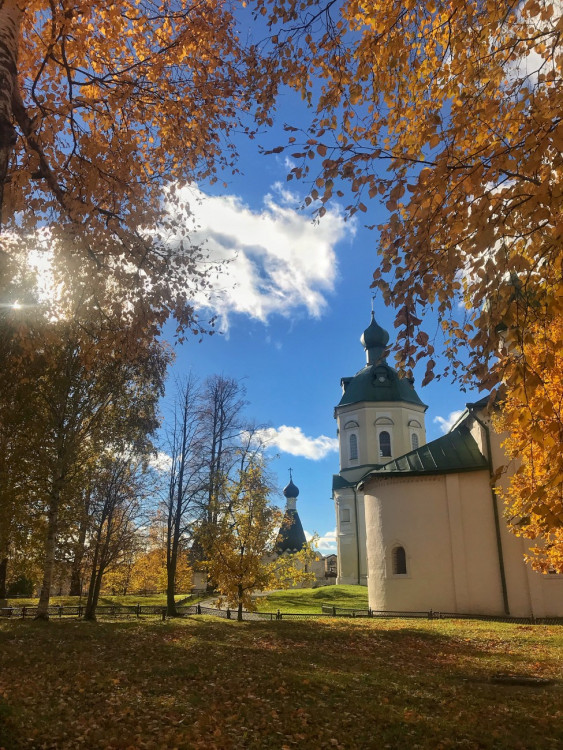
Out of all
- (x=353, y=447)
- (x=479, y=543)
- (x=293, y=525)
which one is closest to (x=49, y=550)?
(x=479, y=543)

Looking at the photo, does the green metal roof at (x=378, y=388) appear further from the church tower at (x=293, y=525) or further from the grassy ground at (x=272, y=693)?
the grassy ground at (x=272, y=693)

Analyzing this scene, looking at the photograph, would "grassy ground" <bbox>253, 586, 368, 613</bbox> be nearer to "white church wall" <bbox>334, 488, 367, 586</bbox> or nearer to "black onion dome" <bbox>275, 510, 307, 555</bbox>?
"white church wall" <bbox>334, 488, 367, 586</bbox>

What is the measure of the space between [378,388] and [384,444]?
4.68 meters

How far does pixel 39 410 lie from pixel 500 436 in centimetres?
1873

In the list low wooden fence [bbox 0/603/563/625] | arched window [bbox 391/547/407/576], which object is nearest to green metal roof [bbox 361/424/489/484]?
arched window [bbox 391/547/407/576]

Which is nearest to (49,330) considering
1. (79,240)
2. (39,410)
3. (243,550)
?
(79,240)

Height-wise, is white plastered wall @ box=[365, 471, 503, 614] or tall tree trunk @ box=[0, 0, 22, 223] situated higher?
tall tree trunk @ box=[0, 0, 22, 223]

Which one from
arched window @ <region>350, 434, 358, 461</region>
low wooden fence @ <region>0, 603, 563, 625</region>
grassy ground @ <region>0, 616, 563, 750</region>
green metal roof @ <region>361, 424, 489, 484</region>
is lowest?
low wooden fence @ <region>0, 603, 563, 625</region>

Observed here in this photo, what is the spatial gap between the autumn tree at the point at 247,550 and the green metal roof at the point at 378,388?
23145 mm

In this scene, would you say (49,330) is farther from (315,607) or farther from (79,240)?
(315,607)

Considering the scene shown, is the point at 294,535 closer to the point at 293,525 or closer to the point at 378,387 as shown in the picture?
the point at 293,525

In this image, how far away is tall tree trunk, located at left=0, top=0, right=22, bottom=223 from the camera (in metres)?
4.53

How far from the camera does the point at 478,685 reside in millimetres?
8648

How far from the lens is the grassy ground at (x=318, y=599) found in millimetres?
28297
